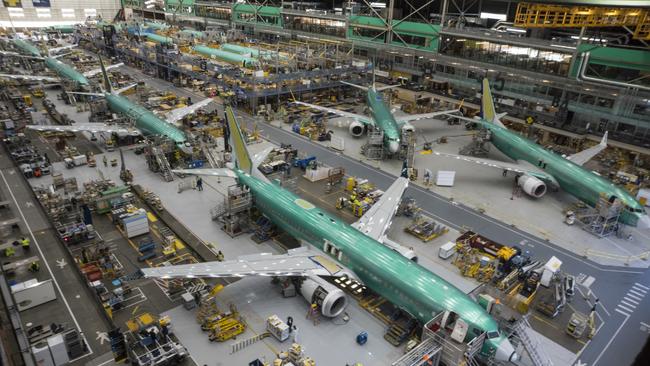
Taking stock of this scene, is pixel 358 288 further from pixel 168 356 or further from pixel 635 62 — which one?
pixel 635 62

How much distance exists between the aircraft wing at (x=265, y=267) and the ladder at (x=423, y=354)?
7153 mm

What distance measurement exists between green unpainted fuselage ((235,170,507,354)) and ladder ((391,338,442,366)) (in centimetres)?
177

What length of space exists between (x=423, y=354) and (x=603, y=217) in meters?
25.8

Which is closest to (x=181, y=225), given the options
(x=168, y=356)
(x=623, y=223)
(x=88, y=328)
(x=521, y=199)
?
(x=88, y=328)

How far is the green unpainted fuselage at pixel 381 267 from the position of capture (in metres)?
21.1

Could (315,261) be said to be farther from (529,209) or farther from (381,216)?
(529,209)

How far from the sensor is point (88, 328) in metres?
24.2

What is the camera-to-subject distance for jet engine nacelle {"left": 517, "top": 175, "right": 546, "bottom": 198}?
1601 inches

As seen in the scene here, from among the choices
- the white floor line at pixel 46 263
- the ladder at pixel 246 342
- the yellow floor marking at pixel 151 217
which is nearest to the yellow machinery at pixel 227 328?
the ladder at pixel 246 342

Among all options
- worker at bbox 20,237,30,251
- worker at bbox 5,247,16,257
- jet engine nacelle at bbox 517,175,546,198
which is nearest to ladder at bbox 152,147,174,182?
worker at bbox 20,237,30,251

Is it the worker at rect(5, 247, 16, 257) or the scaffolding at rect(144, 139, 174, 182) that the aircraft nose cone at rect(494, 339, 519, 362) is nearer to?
the worker at rect(5, 247, 16, 257)

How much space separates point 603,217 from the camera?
35781 millimetres

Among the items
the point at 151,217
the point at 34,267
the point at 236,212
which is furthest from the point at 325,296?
the point at 34,267

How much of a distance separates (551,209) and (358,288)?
2392 cm
